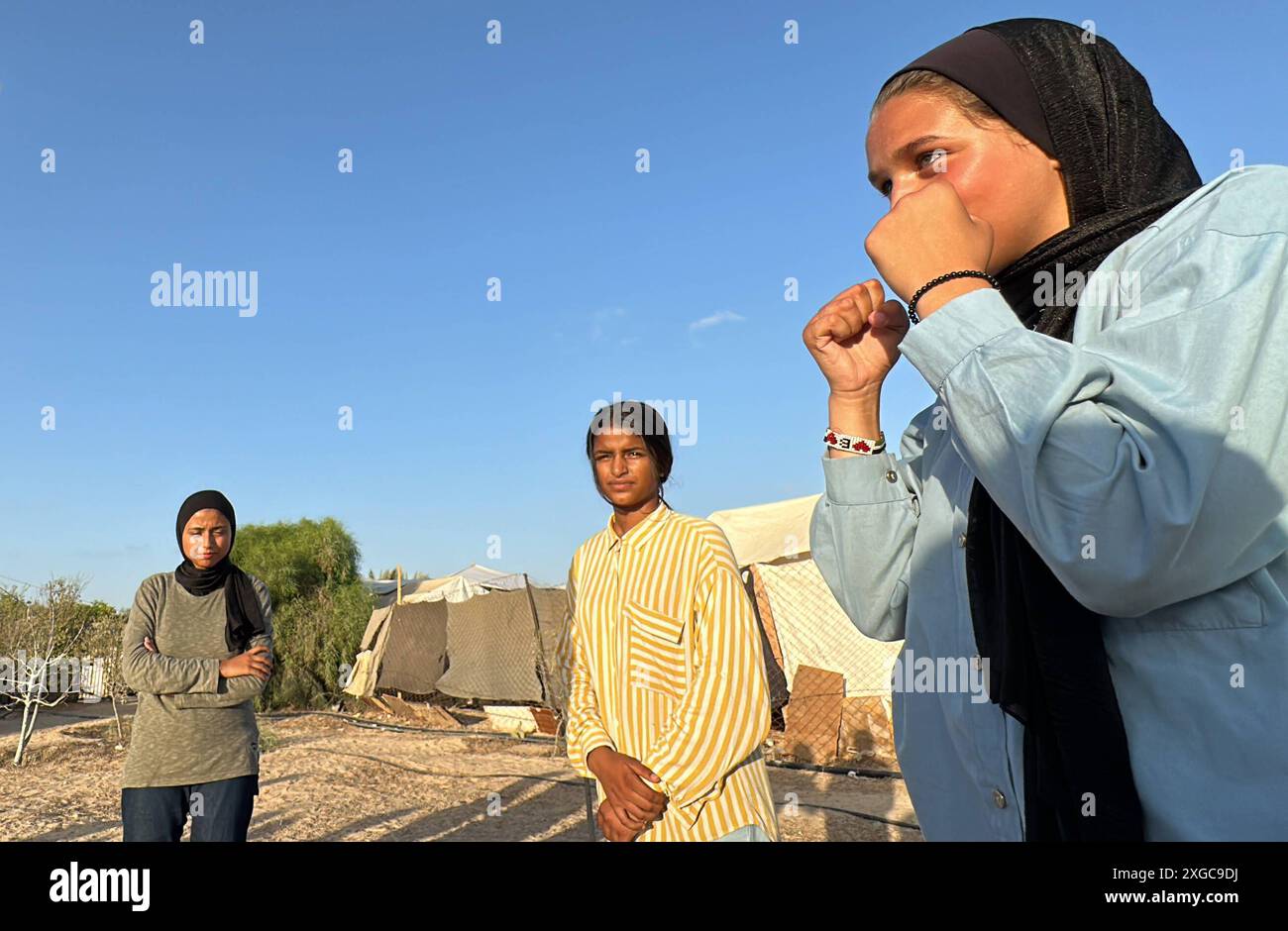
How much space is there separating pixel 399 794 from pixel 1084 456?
32.1ft

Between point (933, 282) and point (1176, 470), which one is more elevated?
point (933, 282)

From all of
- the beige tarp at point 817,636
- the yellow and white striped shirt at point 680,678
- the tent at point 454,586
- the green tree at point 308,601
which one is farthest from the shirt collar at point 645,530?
the green tree at point 308,601


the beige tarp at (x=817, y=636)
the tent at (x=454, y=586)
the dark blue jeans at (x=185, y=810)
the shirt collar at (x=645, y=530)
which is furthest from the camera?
the tent at (x=454, y=586)

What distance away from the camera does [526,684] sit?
49.8 feet

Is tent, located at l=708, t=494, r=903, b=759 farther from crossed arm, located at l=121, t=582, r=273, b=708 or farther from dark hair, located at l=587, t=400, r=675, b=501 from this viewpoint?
dark hair, located at l=587, t=400, r=675, b=501

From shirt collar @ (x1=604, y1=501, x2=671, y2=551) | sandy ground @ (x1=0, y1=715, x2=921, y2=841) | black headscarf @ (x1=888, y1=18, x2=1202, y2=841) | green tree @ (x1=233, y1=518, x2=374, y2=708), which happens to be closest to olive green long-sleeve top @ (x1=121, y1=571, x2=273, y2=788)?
shirt collar @ (x1=604, y1=501, x2=671, y2=551)

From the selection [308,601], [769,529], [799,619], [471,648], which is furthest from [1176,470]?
[308,601]

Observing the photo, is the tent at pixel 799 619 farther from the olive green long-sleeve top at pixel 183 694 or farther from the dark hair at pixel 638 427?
the dark hair at pixel 638 427

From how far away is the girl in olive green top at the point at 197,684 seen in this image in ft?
13.9

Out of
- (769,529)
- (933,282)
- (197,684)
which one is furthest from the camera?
(769,529)

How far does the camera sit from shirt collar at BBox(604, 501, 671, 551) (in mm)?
3137

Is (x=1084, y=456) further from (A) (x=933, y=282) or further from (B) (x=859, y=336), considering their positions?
(B) (x=859, y=336)

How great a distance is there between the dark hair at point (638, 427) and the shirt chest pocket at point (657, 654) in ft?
1.85

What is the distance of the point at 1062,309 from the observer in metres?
1.23
